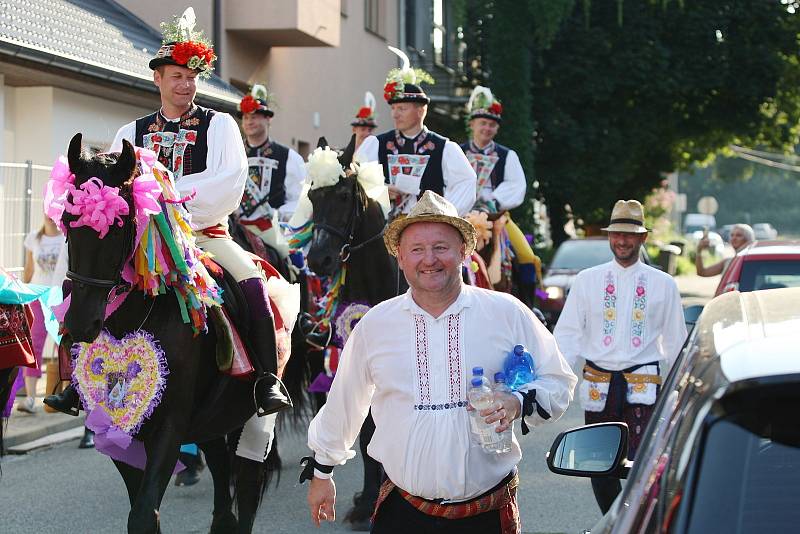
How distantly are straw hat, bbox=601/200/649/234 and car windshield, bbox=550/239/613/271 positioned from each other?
A: 14.7 m

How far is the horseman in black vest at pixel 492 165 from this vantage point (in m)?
12.3

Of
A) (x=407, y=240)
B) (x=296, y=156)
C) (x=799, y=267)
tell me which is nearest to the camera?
(x=407, y=240)

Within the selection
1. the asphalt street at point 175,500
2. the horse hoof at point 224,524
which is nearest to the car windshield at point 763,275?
the asphalt street at point 175,500

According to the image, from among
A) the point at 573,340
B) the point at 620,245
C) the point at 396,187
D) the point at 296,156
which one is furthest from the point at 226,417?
the point at 296,156

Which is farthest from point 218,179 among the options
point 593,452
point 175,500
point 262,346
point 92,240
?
point 593,452

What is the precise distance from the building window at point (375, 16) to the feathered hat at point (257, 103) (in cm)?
1711

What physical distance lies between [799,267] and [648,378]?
139cm

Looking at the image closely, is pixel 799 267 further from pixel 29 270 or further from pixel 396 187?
pixel 29 270

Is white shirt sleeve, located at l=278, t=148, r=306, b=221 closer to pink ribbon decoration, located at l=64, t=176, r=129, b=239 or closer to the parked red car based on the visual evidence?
the parked red car

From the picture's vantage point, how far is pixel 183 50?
6.86m

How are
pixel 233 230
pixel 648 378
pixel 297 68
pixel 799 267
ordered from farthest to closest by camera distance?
pixel 297 68 → pixel 233 230 → pixel 799 267 → pixel 648 378

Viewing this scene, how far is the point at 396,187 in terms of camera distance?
9531 mm

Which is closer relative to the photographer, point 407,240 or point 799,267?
point 407,240

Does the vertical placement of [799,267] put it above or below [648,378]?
above
